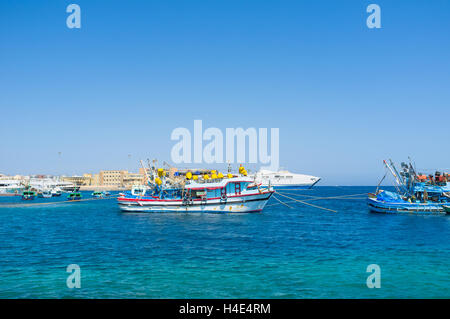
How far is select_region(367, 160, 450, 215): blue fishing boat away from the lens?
67.7 m

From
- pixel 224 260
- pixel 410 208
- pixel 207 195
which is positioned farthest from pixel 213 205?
pixel 410 208

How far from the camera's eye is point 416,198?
71562mm

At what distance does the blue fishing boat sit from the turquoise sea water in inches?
702

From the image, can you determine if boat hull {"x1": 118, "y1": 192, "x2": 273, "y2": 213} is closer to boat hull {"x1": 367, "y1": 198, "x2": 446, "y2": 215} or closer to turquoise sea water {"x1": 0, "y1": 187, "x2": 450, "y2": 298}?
turquoise sea water {"x1": 0, "y1": 187, "x2": 450, "y2": 298}

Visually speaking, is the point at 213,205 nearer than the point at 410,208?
Yes

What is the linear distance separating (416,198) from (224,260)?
60367mm

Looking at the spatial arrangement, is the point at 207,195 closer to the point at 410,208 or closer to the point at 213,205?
the point at 213,205

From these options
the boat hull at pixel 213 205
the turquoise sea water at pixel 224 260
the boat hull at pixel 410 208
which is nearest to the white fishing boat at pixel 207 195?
the boat hull at pixel 213 205
